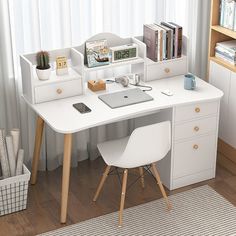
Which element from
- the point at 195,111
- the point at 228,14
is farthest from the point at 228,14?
the point at 195,111

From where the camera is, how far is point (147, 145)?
353cm

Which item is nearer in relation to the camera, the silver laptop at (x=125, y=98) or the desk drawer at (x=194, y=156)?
the silver laptop at (x=125, y=98)

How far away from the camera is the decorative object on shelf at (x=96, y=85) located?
3.96 metres

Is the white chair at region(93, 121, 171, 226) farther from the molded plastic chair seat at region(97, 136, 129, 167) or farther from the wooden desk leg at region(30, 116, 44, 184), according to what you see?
the wooden desk leg at region(30, 116, 44, 184)

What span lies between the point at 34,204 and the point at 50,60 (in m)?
0.94

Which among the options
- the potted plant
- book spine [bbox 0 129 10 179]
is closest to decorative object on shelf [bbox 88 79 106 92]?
the potted plant

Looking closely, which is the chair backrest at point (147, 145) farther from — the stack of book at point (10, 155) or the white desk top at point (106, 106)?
the stack of book at point (10, 155)

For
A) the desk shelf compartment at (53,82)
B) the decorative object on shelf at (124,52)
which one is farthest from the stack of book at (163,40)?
the desk shelf compartment at (53,82)

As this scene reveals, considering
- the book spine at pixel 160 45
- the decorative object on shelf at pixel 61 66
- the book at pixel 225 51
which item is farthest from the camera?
the book at pixel 225 51

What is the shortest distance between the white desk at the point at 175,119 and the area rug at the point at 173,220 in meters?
0.17

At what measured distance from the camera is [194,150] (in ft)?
13.3

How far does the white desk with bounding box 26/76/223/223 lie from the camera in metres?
3.62

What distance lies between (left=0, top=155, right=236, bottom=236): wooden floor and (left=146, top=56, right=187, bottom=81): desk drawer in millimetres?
720

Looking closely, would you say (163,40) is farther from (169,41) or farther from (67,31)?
(67,31)
